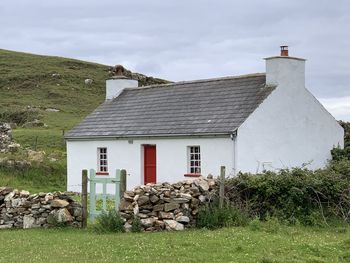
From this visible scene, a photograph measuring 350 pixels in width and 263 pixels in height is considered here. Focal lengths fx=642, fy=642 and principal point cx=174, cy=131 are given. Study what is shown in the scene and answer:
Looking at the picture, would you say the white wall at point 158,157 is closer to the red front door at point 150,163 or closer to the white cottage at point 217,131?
the white cottage at point 217,131

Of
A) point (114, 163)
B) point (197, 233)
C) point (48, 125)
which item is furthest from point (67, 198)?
point (48, 125)

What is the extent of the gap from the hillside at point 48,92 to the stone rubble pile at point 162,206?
26.3 m

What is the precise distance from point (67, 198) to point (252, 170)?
10187 millimetres

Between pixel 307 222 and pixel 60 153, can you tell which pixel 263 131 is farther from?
pixel 60 153

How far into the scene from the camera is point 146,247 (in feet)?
49.5

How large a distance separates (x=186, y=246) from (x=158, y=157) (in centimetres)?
1588

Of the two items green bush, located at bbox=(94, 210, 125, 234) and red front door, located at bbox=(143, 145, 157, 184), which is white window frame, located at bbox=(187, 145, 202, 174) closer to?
red front door, located at bbox=(143, 145, 157, 184)

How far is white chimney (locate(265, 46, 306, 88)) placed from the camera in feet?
95.7

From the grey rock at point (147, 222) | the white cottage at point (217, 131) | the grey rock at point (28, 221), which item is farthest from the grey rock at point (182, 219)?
the white cottage at point (217, 131)

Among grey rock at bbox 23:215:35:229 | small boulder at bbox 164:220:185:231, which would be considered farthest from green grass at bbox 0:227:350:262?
grey rock at bbox 23:215:35:229

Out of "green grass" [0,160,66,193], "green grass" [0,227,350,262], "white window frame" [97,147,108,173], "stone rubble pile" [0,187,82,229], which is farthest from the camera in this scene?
"white window frame" [97,147,108,173]

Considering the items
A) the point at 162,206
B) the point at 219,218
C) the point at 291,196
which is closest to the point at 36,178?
the point at 162,206

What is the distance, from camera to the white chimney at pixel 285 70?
29.2 meters

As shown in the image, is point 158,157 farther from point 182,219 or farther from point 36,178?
point 182,219
